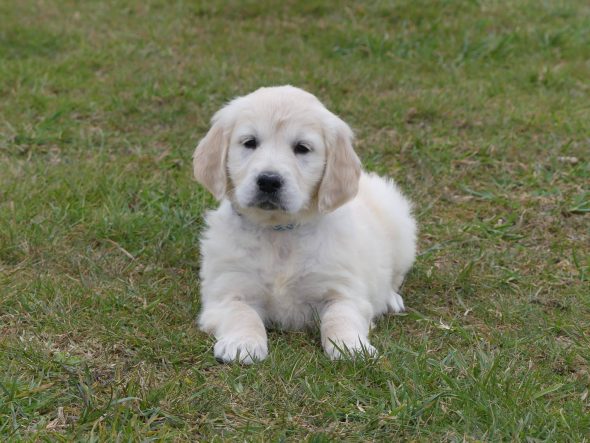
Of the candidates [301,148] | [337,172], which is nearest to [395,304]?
[337,172]

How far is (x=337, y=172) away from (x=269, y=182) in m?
0.38

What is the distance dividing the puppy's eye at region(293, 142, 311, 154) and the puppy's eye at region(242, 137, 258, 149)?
0.54 feet

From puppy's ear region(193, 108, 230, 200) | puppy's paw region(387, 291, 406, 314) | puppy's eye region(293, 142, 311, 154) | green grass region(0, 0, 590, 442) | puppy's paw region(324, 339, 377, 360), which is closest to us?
green grass region(0, 0, 590, 442)

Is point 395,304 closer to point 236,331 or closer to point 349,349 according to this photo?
point 349,349

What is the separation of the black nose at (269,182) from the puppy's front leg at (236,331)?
0.52 meters

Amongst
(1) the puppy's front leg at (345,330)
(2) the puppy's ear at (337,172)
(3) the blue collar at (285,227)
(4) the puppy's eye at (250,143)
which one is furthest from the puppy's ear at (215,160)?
(1) the puppy's front leg at (345,330)

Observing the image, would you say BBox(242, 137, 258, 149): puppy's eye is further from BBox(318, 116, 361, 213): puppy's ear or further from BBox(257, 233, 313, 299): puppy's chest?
BBox(257, 233, 313, 299): puppy's chest

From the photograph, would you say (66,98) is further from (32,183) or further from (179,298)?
(179,298)

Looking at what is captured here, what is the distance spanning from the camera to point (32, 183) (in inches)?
203

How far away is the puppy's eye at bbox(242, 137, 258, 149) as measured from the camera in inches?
148

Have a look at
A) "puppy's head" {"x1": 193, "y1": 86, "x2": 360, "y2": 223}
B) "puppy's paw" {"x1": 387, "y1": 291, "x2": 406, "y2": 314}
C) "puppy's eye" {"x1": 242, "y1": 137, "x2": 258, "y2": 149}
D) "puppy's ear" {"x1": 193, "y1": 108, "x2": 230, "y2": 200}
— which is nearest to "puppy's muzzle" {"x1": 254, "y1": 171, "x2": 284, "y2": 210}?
"puppy's head" {"x1": 193, "y1": 86, "x2": 360, "y2": 223}

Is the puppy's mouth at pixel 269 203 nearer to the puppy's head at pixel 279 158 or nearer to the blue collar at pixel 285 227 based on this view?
the puppy's head at pixel 279 158

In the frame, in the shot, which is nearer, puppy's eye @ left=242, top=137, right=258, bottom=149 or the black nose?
the black nose

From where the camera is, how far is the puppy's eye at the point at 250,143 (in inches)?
148
